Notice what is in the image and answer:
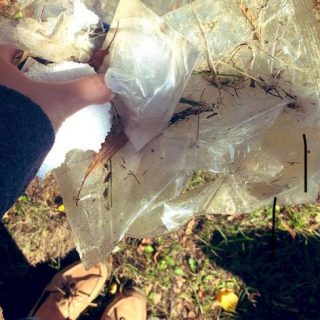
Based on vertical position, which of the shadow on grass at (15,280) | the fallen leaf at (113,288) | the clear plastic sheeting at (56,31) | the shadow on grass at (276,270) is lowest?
the shadow on grass at (276,270)

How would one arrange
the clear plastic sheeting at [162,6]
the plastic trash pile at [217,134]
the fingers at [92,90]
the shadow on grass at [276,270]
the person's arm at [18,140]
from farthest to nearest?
1. the shadow on grass at [276,270]
2. the clear plastic sheeting at [162,6]
3. the plastic trash pile at [217,134]
4. the fingers at [92,90]
5. the person's arm at [18,140]

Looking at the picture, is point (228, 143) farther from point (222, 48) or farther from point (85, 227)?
point (85, 227)

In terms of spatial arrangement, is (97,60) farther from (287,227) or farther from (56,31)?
(287,227)

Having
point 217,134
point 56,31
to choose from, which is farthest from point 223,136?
point 56,31

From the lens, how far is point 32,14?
1.29 m

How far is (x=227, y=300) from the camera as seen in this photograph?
1610mm

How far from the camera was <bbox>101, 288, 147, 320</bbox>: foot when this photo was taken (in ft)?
5.42

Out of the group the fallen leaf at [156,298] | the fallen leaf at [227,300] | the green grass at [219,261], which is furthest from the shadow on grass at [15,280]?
the fallen leaf at [227,300]

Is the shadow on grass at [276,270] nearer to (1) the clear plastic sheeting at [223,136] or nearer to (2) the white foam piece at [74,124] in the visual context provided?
(1) the clear plastic sheeting at [223,136]

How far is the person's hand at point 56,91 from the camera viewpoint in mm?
1021

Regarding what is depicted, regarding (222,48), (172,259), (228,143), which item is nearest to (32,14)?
(222,48)

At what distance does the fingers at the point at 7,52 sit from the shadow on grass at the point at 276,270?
0.89 meters

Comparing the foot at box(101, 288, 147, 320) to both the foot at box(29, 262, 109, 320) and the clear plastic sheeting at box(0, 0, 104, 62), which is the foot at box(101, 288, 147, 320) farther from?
the clear plastic sheeting at box(0, 0, 104, 62)

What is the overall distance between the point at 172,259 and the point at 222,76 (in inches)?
26.1
